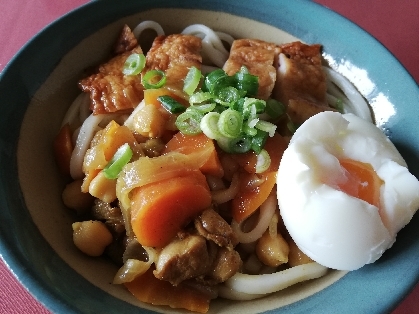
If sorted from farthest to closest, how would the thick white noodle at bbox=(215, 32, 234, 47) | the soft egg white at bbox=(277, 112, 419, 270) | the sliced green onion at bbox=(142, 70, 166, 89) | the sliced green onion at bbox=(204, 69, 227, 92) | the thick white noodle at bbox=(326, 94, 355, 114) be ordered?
the thick white noodle at bbox=(215, 32, 234, 47), the thick white noodle at bbox=(326, 94, 355, 114), the sliced green onion at bbox=(142, 70, 166, 89), the sliced green onion at bbox=(204, 69, 227, 92), the soft egg white at bbox=(277, 112, 419, 270)

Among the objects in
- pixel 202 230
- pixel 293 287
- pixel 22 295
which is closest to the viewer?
pixel 202 230

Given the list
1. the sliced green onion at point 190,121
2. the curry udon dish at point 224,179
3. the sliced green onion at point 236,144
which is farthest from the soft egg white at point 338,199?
the sliced green onion at point 190,121

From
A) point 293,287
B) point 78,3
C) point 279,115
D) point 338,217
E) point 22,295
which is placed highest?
point 338,217

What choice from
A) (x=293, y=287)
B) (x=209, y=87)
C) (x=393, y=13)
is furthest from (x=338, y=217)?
(x=393, y=13)

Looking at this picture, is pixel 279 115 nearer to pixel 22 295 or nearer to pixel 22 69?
pixel 22 69

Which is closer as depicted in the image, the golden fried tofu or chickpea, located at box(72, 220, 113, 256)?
chickpea, located at box(72, 220, 113, 256)

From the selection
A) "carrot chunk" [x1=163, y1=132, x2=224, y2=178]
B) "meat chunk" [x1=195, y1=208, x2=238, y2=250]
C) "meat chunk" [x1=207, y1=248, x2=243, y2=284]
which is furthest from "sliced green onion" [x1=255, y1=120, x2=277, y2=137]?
"meat chunk" [x1=207, y1=248, x2=243, y2=284]

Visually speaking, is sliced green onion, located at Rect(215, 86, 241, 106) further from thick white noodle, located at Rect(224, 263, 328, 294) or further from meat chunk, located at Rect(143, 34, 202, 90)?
thick white noodle, located at Rect(224, 263, 328, 294)
